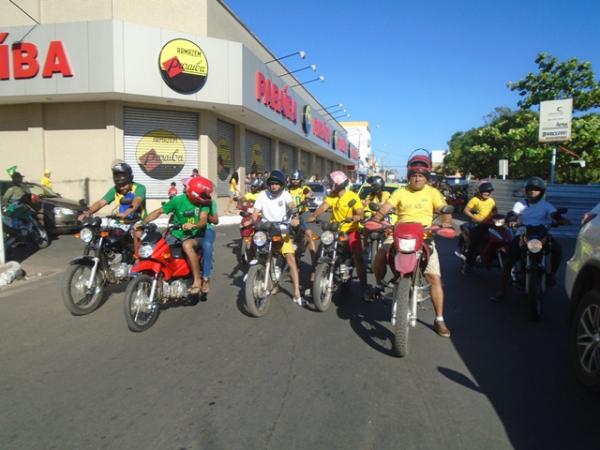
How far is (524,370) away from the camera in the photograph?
390cm

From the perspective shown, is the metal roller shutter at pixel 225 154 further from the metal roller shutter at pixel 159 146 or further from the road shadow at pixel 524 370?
the road shadow at pixel 524 370

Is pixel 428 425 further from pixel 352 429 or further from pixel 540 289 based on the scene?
pixel 540 289

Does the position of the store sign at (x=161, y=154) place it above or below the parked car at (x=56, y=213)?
above

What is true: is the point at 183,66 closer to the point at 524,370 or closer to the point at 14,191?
the point at 14,191

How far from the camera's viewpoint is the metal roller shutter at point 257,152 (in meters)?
24.4

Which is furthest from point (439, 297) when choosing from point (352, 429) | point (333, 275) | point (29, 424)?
point (29, 424)

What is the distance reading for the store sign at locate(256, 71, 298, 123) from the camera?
64.6ft

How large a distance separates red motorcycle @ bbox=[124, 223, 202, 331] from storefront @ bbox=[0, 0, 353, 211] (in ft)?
40.8

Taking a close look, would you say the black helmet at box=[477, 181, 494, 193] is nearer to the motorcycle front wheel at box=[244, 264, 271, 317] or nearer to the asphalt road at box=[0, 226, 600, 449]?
the asphalt road at box=[0, 226, 600, 449]

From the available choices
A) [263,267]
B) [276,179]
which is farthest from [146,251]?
[276,179]

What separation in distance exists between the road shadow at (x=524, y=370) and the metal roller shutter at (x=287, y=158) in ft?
84.6

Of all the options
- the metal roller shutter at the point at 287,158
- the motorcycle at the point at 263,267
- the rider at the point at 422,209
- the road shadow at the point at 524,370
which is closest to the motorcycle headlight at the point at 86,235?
the motorcycle at the point at 263,267

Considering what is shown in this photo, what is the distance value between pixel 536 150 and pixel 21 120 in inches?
966

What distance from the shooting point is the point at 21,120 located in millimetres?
17844
